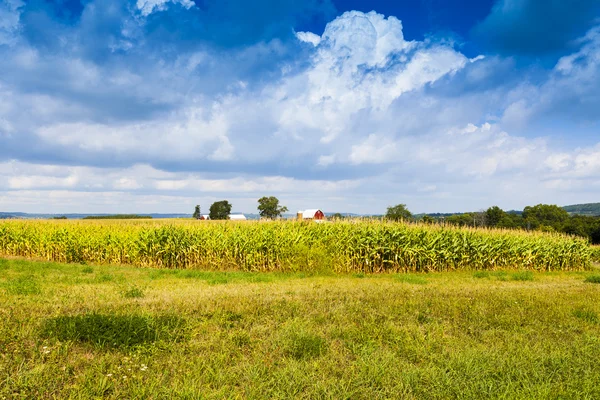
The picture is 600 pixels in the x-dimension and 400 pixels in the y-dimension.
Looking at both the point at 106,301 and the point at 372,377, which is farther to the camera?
the point at 106,301

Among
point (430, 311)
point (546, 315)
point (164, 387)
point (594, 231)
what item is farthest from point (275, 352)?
point (594, 231)

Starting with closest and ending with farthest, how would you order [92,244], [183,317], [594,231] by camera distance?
[183,317]
[92,244]
[594,231]

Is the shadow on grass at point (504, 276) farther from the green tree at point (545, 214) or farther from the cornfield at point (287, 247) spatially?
the green tree at point (545, 214)

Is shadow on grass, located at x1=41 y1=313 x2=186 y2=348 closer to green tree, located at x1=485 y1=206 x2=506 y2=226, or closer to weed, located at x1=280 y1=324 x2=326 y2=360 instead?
weed, located at x1=280 y1=324 x2=326 y2=360

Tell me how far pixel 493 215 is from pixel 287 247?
84.1 metres

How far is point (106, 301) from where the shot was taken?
25.9 feet

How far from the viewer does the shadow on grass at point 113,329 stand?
5.42 meters

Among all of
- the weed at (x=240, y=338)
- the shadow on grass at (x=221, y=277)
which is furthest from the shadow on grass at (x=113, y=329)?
the shadow on grass at (x=221, y=277)

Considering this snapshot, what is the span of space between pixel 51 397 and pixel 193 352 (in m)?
1.66

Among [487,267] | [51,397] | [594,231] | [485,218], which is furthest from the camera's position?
[485,218]

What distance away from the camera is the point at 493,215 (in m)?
88.8

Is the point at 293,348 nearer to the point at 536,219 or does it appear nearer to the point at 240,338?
the point at 240,338

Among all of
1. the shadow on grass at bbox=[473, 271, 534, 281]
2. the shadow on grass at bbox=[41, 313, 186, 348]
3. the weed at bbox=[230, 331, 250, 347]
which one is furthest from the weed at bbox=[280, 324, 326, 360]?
the shadow on grass at bbox=[473, 271, 534, 281]

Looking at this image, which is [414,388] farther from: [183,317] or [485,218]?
[485,218]
